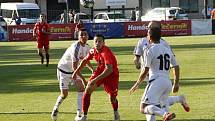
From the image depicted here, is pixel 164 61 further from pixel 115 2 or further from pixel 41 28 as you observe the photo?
pixel 115 2

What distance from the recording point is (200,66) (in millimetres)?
24812

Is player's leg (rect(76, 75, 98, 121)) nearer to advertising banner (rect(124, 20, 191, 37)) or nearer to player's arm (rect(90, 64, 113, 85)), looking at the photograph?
player's arm (rect(90, 64, 113, 85))

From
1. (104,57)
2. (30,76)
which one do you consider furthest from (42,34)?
(104,57)

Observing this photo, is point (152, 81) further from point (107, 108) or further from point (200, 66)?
point (200, 66)

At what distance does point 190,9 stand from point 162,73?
61458 millimetres

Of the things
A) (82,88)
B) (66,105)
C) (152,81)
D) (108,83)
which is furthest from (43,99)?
(152,81)

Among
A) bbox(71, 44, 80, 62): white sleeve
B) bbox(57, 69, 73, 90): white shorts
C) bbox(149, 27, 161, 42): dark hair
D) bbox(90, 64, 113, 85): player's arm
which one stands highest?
bbox(149, 27, 161, 42): dark hair

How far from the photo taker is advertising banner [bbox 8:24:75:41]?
4728cm

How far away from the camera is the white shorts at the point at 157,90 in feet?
35.0

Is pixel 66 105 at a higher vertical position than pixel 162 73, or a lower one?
lower

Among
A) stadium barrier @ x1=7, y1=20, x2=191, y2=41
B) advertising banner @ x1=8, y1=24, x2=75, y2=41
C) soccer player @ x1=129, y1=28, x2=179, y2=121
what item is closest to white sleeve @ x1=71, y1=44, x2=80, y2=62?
soccer player @ x1=129, y1=28, x2=179, y2=121

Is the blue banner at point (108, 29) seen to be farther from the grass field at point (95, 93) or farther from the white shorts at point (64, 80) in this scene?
the white shorts at point (64, 80)

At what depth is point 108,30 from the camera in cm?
4856

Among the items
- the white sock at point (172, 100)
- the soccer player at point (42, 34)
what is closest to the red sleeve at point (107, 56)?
the white sock at point (172, 100)
